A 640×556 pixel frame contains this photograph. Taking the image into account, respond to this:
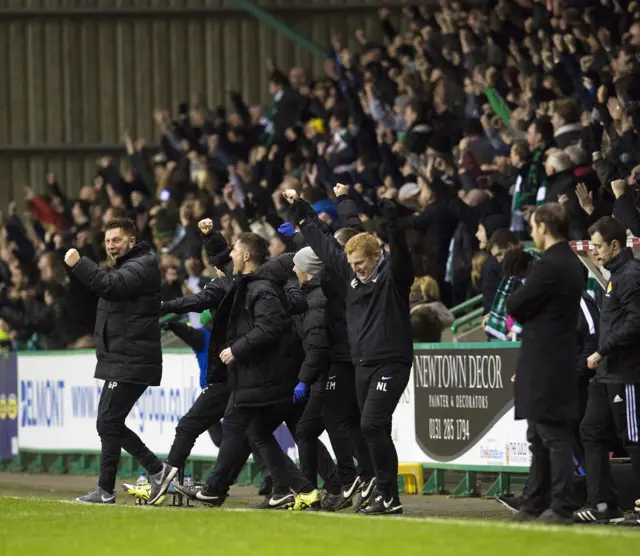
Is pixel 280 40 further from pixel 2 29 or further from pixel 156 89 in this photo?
pixel 2 29

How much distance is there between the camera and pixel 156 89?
98.7 ft

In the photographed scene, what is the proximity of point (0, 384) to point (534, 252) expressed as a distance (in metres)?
8.57

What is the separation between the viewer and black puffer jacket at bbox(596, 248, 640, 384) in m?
10.5

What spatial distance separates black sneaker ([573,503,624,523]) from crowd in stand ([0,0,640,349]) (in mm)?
2875

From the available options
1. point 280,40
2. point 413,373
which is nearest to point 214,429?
point 413,373

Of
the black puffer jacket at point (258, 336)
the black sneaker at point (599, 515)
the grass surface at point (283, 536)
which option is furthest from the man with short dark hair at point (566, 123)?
the grass surface at point (283, 536)

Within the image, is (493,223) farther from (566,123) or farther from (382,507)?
(382,507)

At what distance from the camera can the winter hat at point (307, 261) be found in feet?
39.8

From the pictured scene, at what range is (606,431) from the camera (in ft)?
35.2

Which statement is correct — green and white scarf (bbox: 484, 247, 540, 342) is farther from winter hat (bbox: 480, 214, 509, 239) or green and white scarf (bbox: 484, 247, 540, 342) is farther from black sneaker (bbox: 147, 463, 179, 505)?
black sneaker (bbox: 147, 463, 179, 505)

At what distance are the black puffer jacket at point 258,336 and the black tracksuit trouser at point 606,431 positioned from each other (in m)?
2.29

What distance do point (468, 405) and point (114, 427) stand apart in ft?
11.0

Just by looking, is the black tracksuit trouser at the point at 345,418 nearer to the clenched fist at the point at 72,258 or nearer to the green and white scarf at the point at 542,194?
the clenched fist at the point at 72,258

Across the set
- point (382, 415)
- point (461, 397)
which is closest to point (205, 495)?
point (382, 415)
